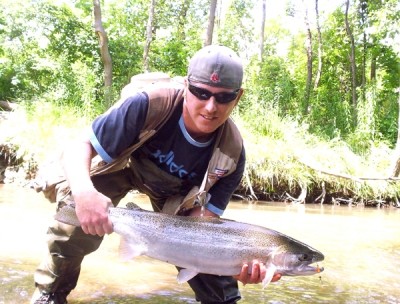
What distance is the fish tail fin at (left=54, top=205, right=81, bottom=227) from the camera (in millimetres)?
2637

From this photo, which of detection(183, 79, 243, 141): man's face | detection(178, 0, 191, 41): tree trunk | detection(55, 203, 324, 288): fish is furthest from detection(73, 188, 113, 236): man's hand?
detection(178, 0, 191, 41): tree trunk

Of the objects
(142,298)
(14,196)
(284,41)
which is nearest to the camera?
(142,298)

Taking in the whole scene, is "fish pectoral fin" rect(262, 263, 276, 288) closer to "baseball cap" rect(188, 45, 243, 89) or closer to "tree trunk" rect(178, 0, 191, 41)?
"baseball cap" rect(188, 45, 243, 89)

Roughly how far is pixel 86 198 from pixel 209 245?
688 mm

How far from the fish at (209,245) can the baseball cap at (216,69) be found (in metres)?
0.78

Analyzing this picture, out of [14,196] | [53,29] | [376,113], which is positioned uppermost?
[53,29]

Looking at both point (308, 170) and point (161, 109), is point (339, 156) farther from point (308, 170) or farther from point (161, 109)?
point (161, 109)

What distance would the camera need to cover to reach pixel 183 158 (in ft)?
9.84

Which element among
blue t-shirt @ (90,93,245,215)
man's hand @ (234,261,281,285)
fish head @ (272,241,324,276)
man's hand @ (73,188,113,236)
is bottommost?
man's hand @ (234,261,281,285)

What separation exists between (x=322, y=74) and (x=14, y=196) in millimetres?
19240

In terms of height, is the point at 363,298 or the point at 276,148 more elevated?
the point at 276,148

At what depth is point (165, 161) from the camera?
3.05 meters

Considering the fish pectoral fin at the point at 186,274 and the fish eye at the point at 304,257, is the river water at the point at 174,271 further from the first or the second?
the fish eye at the point at 304,257

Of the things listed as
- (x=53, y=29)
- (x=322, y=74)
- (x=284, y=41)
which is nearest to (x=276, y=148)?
(x=53, y=29)
